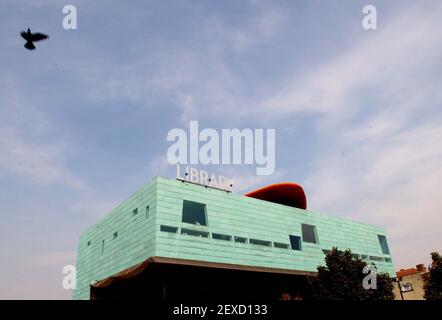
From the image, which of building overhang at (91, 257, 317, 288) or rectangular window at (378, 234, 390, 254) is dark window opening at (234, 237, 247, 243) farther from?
rectangular window at (378, 234, 390, 254)

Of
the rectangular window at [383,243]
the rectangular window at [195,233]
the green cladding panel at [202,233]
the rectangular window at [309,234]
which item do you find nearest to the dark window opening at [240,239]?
the green cladding panel at [202,233]

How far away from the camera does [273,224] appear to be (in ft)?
164

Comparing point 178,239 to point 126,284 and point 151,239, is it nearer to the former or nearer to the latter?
point 151,239

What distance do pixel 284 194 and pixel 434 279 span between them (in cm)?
2760

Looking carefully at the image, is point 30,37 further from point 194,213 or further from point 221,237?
point 221,237

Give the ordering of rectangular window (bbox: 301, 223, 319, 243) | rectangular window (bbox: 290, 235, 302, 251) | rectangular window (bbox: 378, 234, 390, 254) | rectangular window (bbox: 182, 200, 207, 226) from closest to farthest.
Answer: rectangular window (bbox: 182, 200, 207, 226), rectangular window (bbox: 290, 235, 302, 251), rectangular window (bbox: 301, 223, 319, 243), rectangular window (bbox: 378, 234, 390, 254)

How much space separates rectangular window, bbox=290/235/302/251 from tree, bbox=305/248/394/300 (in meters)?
18.8

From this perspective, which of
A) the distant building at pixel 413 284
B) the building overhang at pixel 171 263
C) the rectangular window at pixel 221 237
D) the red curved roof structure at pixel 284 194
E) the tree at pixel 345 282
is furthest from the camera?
the distant building at pixel 413 284

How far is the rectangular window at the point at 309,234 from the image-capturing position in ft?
175

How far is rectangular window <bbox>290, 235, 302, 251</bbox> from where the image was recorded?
51250mm

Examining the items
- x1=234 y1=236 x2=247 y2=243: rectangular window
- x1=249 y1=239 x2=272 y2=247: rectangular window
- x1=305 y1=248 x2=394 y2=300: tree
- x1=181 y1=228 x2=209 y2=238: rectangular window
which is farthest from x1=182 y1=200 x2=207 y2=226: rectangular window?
x1=305 y1=248 x2=394 y2=300: tree

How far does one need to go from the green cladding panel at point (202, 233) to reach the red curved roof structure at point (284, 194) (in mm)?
3751

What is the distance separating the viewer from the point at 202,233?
42469mm

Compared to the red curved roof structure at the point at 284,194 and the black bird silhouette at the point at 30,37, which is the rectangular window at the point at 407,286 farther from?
the black bird silhouette at the point at 30,37
